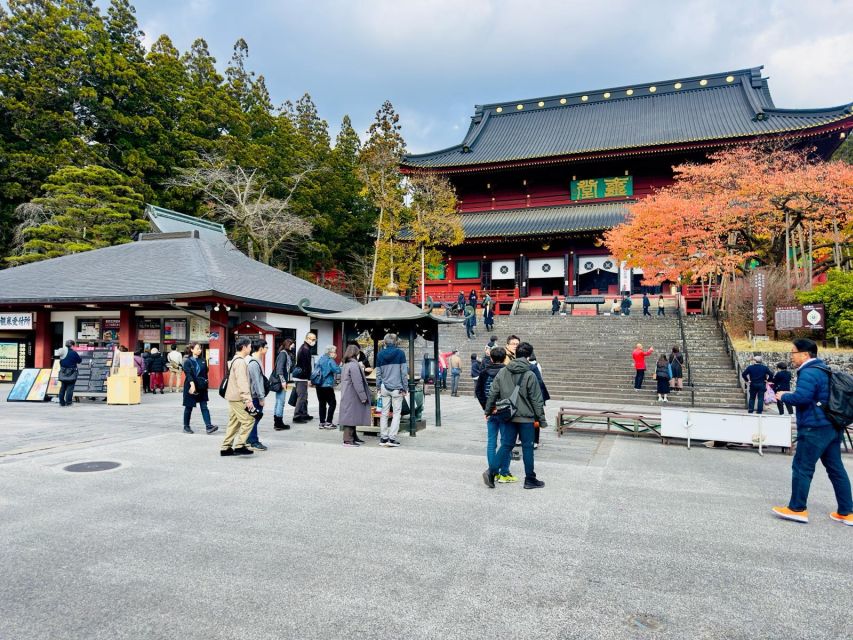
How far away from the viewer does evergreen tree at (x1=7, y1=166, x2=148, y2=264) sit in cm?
2350

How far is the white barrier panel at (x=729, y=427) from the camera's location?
8.50 metres

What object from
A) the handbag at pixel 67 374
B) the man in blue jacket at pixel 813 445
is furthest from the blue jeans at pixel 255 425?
the handbag at pixel 67 374

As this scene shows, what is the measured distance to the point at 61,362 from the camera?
1287 centimetres

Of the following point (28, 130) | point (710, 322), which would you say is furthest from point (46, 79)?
point (710, 322)

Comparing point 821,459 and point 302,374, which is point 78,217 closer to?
point 302,374

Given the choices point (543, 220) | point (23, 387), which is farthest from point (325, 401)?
point (543, 220)

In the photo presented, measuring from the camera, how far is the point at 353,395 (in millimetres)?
8500

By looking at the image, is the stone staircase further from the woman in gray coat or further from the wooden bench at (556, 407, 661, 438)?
the woman in gray coat

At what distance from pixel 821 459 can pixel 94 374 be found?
625 inches

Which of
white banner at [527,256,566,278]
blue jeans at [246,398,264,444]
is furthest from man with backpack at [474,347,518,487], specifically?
white banner at [527,256,566,278]

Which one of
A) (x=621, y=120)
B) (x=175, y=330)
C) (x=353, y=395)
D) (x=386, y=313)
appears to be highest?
(x=621, y=120)

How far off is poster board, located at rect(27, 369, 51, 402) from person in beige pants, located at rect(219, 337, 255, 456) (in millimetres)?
9316

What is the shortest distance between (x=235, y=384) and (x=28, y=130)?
31.0 m

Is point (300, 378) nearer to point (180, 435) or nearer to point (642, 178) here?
point (180, 435)
